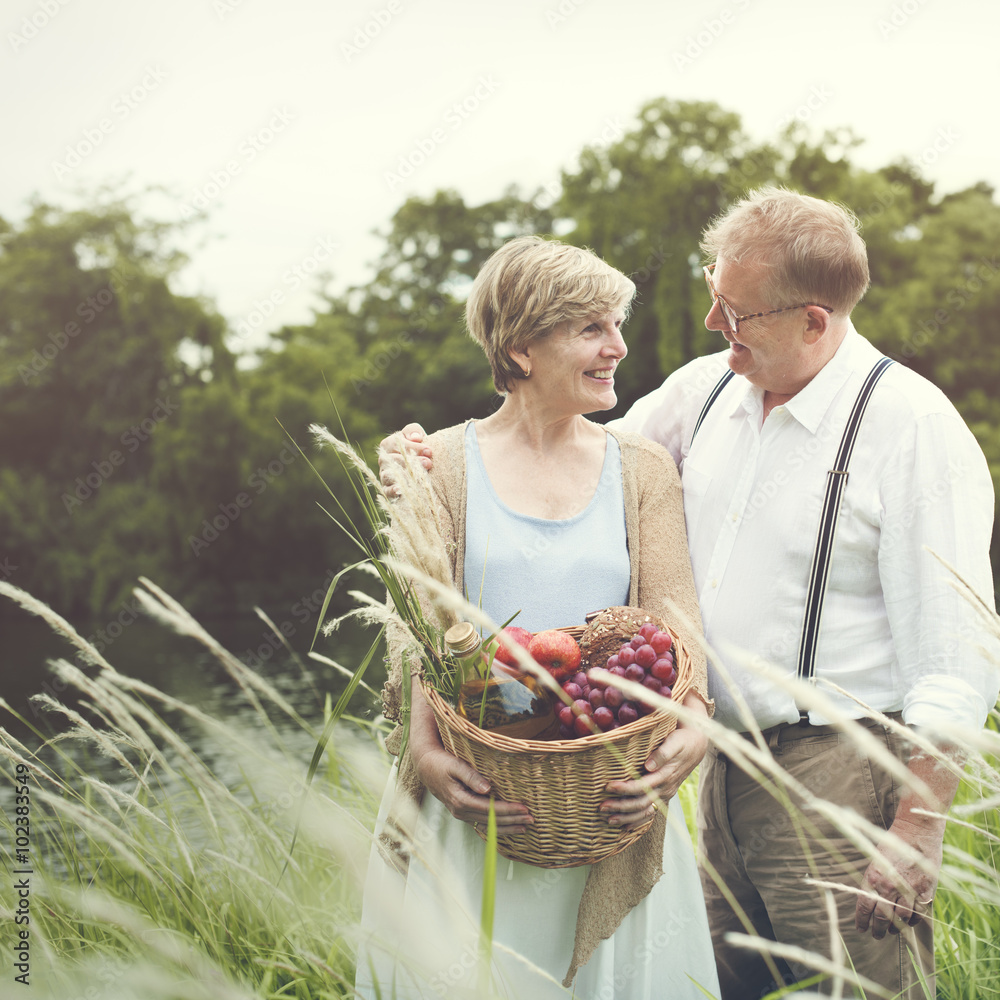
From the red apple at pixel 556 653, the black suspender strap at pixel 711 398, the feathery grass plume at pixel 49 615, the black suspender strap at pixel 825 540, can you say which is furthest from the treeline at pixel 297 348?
the feathery grass plume at pixel 49 615

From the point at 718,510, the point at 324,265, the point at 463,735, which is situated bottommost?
the point at 463,735

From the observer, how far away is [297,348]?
3156 centimetres

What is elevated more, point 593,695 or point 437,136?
point 437,136

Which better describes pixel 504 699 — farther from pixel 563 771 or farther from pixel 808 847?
pixel 808 847

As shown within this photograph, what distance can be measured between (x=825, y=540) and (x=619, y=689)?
713mm

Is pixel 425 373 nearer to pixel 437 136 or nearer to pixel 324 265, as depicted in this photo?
pixel 324 265

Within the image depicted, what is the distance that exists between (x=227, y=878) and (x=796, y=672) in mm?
1372

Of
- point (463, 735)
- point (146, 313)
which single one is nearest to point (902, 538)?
point (463, 735)

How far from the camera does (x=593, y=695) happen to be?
1.65 m

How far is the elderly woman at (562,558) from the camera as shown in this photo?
1.93 m

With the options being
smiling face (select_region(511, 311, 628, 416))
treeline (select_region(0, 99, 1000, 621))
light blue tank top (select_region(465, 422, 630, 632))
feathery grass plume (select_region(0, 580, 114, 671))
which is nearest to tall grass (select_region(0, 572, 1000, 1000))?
feathery grass plume (select_region(0, 580, 114, 671))

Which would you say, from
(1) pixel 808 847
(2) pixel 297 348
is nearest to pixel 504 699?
(1) pixel 808 847

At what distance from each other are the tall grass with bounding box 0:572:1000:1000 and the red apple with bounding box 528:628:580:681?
1.19ft

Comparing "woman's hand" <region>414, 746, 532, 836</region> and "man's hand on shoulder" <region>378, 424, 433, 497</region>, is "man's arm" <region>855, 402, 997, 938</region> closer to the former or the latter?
"woman's hand" <region>414, 746, 532, 836</region>
